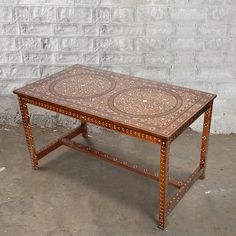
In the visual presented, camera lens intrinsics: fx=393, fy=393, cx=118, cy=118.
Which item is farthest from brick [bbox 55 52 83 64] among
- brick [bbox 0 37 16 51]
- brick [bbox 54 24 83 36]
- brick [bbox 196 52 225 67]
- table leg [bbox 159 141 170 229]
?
table leg [bbox 159 141 170 229]

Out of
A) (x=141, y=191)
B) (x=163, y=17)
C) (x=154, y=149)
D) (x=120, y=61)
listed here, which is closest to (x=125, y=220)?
(x=141, y=191)

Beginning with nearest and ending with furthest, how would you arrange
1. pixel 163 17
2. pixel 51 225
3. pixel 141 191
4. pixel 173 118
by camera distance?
pixel 173 118, pixel 51 225, pixel 141 191, pixel 163 17

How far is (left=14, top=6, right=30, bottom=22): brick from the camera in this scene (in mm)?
4070

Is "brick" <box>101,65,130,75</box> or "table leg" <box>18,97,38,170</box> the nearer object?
"table leg" <box>18,97,38,170</box>

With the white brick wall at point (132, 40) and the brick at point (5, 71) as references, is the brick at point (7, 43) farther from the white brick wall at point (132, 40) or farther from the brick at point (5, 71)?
the brick at point (5, 71)

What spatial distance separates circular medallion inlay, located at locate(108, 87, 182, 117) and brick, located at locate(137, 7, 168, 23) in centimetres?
97

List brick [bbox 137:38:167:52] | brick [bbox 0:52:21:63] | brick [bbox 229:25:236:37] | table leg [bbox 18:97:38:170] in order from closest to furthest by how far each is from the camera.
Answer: table leg [bbox 18:97:38:170] → brick [bbox 229:25:236:37] → brick [bbox 137:38:167:52] → brick [bbox 0:52:21:63]

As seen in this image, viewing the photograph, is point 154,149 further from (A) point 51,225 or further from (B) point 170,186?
(A) point 51,225

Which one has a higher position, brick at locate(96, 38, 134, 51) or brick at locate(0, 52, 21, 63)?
brick at locate(96, 38, 134, 51)

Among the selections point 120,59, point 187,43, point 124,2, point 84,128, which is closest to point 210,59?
point 187,43

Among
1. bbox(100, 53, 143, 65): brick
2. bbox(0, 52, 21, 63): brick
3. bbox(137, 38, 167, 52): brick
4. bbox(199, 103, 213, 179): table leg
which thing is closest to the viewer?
bbox(199, 103, 213, 179): table leg

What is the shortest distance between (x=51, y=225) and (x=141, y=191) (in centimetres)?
84

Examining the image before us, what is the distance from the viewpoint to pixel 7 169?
149 inches

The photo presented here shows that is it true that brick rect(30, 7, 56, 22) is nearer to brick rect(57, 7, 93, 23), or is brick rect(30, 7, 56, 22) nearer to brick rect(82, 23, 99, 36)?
brick rect(57, 7, 93, 23)
